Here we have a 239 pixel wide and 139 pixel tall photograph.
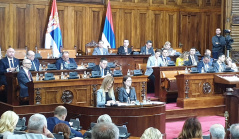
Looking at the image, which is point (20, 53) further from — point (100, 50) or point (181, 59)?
point (181, 59)

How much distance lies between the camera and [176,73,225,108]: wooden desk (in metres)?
10.8

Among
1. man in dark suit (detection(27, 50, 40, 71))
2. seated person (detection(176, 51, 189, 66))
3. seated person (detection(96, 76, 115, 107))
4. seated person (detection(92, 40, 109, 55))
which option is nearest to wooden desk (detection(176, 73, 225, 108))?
seated person (detection(176, 51, 189, 66))

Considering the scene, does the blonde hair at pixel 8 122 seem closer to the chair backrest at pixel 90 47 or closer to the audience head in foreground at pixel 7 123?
the audience head in foreground at pixel 7 123

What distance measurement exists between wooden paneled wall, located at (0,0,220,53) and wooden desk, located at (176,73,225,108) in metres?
5.24

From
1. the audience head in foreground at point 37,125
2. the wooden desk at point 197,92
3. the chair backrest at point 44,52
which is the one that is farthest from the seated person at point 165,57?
A: the audience head in foreground at point 37,125

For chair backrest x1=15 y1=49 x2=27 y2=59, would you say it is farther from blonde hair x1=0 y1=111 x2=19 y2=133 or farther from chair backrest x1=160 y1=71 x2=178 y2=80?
blonde hair x1=0 y1=111 x2=19 y2=133

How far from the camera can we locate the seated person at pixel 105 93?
27.6 ft

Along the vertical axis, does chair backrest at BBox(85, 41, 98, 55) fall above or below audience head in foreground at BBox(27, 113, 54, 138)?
above

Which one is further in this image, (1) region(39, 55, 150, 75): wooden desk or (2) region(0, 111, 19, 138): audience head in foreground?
(1) region(39, 55, 150, 75): wooden desk

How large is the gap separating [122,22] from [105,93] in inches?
301

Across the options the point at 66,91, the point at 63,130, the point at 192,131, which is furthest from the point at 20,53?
the point at 192,131

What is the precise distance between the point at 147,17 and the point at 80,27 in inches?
110

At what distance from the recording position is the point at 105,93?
8.60 metres

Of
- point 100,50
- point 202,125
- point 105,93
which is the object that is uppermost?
point 100,50
